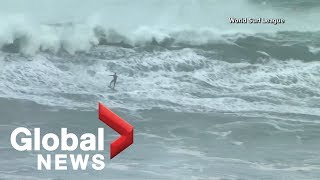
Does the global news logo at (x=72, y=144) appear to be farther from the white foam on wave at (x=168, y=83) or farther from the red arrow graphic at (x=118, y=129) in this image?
the white foam on wave at (x=168, y=83)

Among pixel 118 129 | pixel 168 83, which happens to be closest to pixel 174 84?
pixel 168 83

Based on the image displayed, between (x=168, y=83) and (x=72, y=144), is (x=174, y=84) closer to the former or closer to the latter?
(x=168, y=83)

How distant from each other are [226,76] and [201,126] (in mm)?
3431

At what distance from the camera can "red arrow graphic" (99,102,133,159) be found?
1223 cm

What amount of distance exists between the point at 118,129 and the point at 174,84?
393 centimetres

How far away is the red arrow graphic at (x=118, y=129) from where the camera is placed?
40.1ft

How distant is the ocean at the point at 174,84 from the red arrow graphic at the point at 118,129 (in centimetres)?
16

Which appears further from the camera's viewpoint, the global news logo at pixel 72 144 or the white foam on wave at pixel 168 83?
the white foam on wave at pixel 168 83

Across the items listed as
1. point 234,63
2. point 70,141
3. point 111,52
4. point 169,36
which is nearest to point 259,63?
point 234,63

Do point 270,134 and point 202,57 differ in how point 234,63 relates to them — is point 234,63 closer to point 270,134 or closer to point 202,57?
point 202,57

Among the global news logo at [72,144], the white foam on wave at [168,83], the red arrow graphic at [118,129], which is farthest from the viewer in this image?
the white foam on wave at [168,83]

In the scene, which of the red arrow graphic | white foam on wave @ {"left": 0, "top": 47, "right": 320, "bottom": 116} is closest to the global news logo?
the red arrow graphic

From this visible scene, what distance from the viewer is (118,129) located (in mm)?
12719

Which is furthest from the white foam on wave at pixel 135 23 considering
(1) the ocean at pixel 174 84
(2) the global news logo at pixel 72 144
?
(2) the global news logo at pixel 72 144
